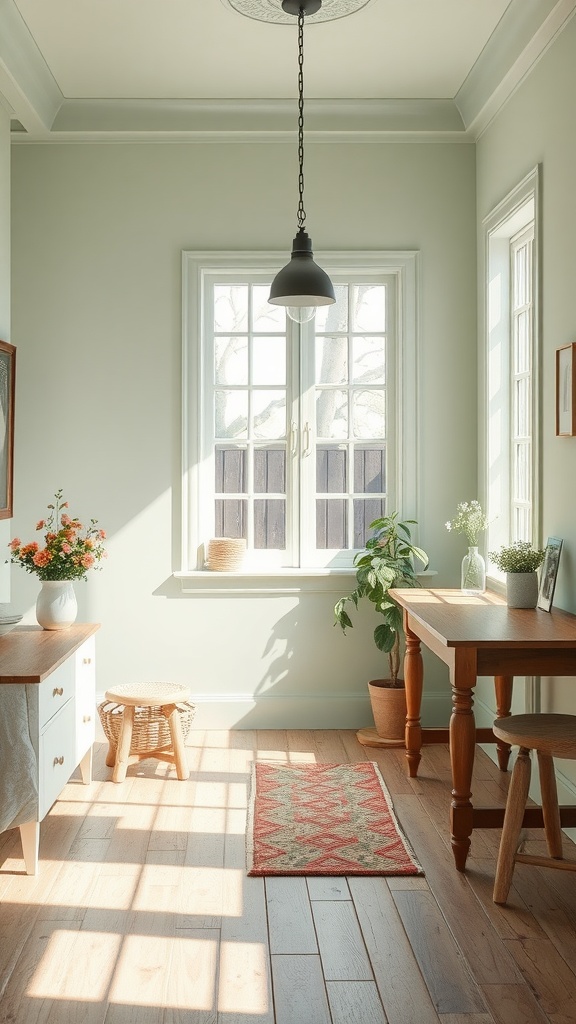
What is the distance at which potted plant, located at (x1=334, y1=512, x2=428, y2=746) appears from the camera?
4.65 m

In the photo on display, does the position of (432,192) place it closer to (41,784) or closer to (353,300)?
(353,300)

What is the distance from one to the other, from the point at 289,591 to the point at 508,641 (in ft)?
6.85

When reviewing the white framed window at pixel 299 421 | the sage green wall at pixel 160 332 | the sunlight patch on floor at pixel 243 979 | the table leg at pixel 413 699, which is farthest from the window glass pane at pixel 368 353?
the sunlight patch on floor at pixel 243 979

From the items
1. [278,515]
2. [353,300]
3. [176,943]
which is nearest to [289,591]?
[278,515]

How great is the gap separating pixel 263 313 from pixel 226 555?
131cm

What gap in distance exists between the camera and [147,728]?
4.30 meters

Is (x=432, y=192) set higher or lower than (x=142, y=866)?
higher

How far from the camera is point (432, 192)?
498 centimetres

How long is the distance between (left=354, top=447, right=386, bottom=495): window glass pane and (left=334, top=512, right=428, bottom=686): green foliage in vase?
210 millimetres

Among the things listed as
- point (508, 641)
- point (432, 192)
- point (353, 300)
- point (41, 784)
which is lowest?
point (41, 784)

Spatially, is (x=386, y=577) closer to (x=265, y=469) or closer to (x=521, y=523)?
(x=521, y=523)

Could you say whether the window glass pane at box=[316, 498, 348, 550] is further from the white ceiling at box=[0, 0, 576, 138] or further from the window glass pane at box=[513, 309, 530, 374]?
the white ceiling at box=[0, 0, 576, 138]

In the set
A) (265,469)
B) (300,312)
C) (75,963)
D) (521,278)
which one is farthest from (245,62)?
(75,963)

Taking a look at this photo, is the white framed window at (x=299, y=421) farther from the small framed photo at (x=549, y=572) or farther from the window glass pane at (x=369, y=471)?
the small framed photo at (x=549, y=572)
